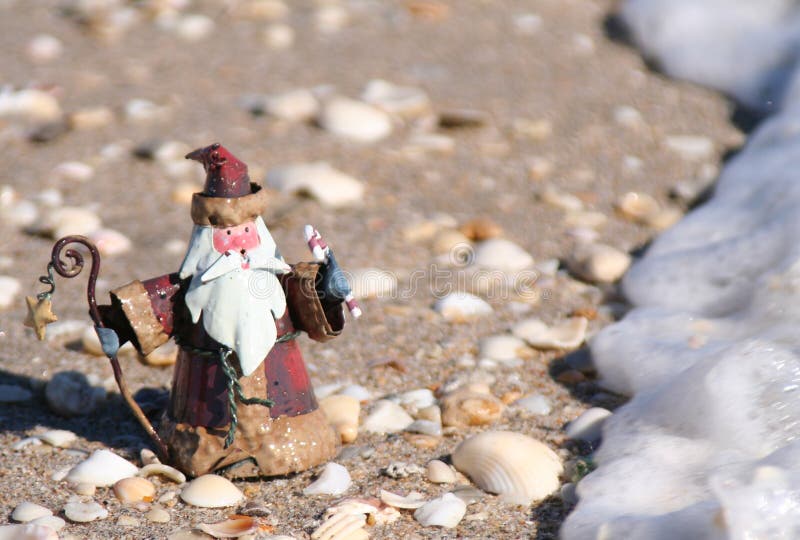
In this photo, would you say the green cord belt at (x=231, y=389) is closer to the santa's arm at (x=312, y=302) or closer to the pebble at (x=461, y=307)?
the santa's arm at (x=312, y=302)

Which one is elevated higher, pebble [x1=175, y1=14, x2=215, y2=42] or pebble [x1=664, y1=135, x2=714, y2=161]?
pebble [x1=664, y1=135, x2=714, y2=161]

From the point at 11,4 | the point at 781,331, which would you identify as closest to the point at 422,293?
the point at 781,331

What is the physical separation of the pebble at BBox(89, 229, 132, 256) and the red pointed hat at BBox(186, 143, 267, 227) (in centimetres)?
131

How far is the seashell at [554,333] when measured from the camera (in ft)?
9.64

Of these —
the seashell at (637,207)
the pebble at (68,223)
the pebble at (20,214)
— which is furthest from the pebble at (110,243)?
the seashell at (637,207)

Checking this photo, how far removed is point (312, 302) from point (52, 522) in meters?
0.69

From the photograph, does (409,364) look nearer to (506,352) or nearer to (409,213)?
(506,352)

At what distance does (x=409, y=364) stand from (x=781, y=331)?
1.00 metres

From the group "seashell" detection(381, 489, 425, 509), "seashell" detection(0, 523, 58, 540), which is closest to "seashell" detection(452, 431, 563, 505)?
"seashell" detection(381, 489, 425, 509)

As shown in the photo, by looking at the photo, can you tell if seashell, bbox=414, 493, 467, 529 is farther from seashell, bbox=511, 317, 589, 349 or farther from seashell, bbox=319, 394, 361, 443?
seashell, bbox=511, 317, 589, 349

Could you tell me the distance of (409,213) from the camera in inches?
144

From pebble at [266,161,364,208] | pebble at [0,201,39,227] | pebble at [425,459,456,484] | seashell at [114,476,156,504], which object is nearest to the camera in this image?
seashell at [114,476,156,504]

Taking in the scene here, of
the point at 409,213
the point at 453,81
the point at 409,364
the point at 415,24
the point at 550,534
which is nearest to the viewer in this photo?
the point at 550,534

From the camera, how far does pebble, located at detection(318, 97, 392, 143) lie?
4.14 metres
